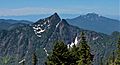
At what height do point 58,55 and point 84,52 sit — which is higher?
point 58,55

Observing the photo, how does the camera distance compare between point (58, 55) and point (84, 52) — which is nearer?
point (58, 55)

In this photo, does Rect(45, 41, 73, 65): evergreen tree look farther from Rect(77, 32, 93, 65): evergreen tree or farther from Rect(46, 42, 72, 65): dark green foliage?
Rect(77, 32, 93, 65): evergreen tree

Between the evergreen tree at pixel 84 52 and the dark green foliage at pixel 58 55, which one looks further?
the evergreen tree at pixel 84 52

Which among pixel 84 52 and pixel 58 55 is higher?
pixel 58 55

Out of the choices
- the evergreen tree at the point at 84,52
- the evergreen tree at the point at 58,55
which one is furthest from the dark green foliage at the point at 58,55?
the evergreen tree at the point at 84,52

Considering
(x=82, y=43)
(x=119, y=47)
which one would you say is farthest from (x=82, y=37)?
(x=119, y=47)

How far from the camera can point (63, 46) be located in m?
A: 47.8

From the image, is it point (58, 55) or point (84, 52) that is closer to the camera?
point (58, 55)

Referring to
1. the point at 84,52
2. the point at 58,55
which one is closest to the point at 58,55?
the point at 58,55

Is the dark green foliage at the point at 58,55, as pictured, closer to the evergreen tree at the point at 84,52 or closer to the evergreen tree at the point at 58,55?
the evergreen tree at the point at 58,55

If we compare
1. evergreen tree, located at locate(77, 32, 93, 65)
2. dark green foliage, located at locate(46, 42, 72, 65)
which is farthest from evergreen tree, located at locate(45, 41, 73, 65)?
evergreen tree, located at locate(77, 32, 93, 65)

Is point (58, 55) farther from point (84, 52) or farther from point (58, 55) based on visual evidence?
point (84, 52)

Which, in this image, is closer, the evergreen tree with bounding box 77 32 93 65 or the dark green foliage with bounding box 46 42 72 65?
the dark green foliage with bounding box 46 42 72 65

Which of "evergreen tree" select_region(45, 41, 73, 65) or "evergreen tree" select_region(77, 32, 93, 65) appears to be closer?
"evergreen tree" select_region(45, 41, 73, 65)
